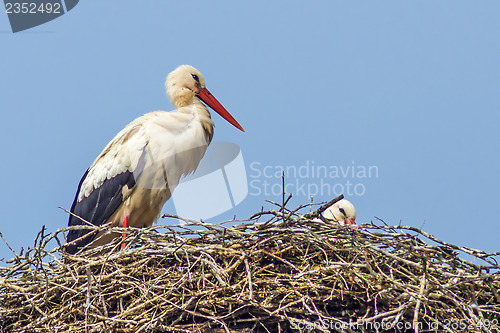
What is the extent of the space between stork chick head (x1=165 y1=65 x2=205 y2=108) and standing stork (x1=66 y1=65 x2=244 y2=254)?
0.23m

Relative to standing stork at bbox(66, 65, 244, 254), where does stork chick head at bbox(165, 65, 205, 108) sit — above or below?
above

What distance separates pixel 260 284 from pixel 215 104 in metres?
2.26

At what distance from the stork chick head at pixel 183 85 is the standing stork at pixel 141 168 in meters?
0.23

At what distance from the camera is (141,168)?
206 inches

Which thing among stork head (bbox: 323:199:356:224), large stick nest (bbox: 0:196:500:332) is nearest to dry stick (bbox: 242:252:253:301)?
large stick nest (bbox: 0:196:500:332)

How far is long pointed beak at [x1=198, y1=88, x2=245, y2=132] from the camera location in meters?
5.81

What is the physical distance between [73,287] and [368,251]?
1364 millimetres

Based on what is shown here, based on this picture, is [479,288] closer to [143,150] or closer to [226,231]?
[226,231]

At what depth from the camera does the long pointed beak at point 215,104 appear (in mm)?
5809

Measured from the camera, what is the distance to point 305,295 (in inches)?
145

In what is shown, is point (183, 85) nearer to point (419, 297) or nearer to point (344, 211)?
point (344, 211)

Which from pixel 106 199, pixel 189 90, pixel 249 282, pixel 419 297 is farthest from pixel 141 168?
pixel 419 297

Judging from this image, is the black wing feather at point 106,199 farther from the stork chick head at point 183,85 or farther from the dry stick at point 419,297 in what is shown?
the dry stick at point 419,297

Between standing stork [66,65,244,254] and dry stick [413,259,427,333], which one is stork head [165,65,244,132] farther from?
dry stick [413,259,427,333]
